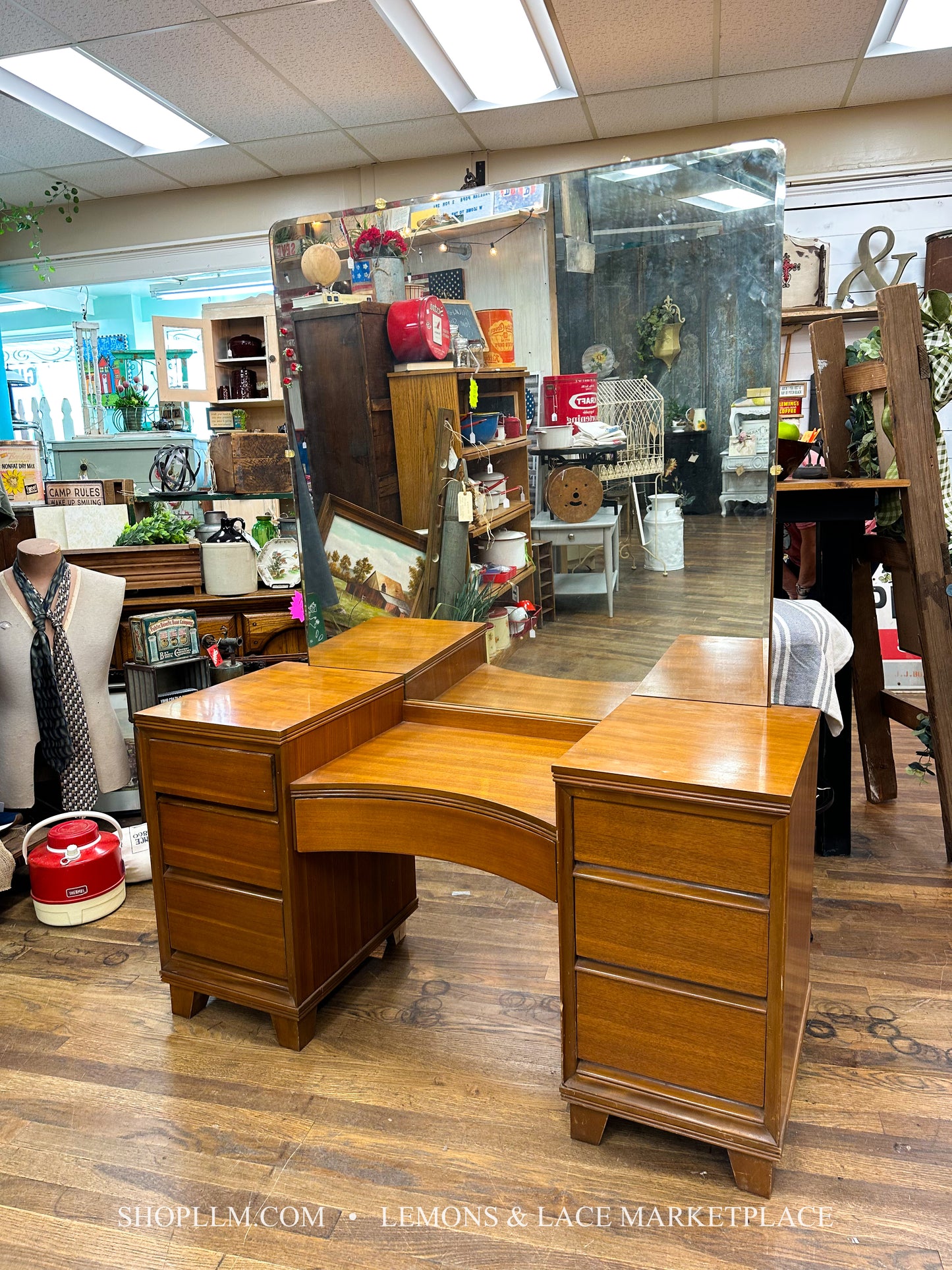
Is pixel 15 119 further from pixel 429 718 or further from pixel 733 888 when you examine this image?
pixel 733 888

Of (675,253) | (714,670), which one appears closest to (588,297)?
(675,253)

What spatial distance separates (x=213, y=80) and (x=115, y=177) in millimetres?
1450

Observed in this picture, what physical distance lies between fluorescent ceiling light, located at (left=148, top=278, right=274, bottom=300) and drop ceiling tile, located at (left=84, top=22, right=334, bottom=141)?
1.42 meters

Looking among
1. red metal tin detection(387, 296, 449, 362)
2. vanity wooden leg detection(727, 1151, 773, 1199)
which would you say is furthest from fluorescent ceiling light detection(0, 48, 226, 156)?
vanity wooden leg detection(727, 1151, 773, 1199)

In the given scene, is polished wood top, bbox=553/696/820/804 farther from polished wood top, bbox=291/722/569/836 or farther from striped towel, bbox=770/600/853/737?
striped towel, bbox=770/600/853/737

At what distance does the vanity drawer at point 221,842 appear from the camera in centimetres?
190

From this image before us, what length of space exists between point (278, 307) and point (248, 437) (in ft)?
4.73

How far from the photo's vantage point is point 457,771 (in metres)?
1.86

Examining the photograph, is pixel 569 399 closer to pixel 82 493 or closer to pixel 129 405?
pixel 82 493

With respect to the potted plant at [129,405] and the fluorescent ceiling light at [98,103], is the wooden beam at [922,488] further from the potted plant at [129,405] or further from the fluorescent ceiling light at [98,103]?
the potted plant at [129,405]

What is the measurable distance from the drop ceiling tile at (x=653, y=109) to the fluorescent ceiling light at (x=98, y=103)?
6.08ft

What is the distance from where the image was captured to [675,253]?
1714mm

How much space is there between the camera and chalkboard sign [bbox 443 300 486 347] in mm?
1928

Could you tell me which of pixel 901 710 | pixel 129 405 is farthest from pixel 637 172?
pixel 129 405
